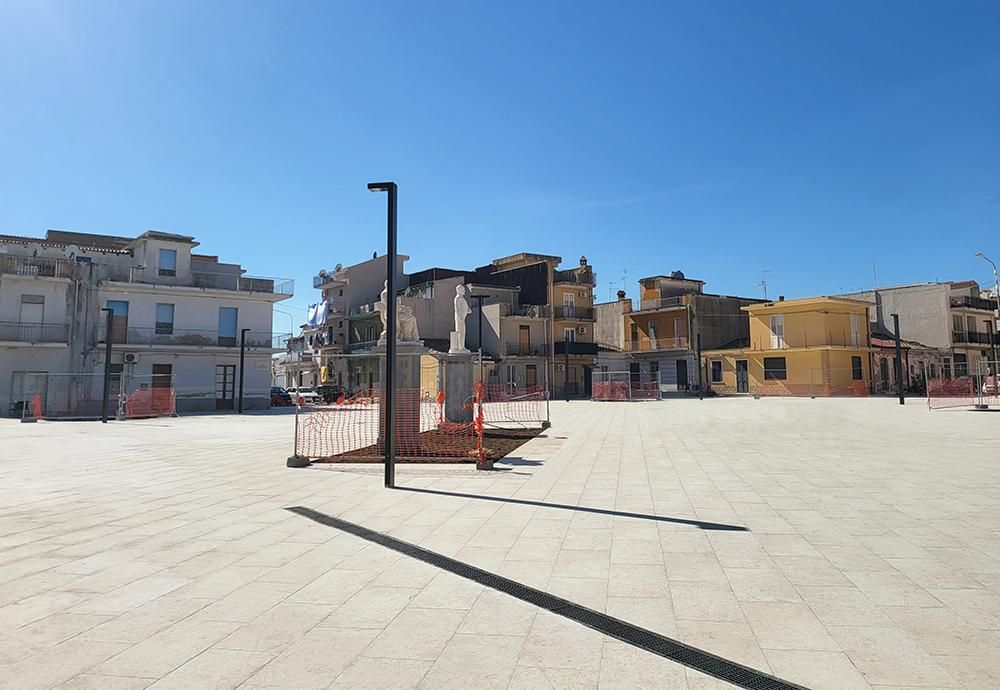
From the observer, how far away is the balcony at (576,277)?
2116 inches

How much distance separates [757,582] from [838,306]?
4599cm

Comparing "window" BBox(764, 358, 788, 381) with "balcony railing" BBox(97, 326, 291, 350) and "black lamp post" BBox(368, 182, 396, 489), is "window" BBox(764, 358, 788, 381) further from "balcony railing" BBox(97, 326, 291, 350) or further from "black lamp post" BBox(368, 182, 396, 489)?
"black lamp post" BBox(368, 182, 396, 489)

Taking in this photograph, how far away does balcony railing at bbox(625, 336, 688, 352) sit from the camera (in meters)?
51.6

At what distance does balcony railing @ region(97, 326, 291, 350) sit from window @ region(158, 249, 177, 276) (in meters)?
3.54

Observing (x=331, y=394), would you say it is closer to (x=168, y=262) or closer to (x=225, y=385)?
(x=225, y=385)

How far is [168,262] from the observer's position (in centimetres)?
3609

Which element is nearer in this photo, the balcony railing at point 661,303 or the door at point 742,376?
the door at point 742,376

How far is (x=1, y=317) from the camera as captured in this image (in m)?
31.6

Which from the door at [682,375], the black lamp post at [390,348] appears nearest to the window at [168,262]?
the black lamp post at [390,348]

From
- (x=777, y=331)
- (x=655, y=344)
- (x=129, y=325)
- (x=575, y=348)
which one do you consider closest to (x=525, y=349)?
(x=575, y=348)

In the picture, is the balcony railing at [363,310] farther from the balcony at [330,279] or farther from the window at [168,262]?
the window at [168,262]

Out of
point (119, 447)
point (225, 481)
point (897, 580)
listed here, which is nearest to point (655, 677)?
point (897, 580)

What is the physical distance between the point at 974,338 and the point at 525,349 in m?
39.1

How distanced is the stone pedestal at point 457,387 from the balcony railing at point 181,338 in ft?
75.9
